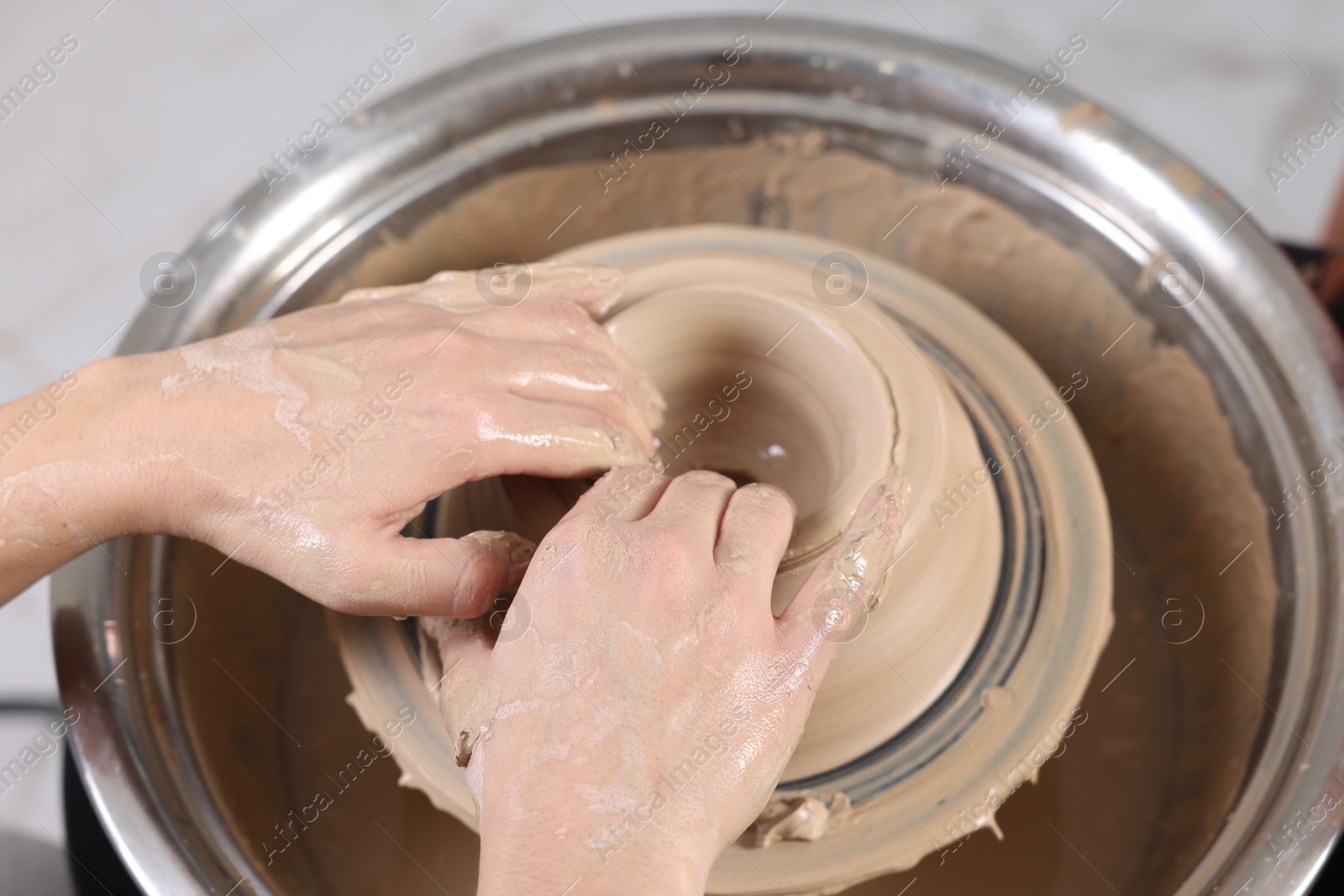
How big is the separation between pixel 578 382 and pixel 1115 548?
0.93 meters

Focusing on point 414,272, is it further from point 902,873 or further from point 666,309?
point 902,873

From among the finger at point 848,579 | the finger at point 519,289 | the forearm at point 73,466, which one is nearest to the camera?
the finger at point 848,579

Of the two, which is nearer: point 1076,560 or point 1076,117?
point 1076,560

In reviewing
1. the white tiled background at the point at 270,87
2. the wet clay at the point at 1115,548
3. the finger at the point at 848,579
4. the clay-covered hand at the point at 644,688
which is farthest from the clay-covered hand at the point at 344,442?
the white tiled background at the point at 270,87

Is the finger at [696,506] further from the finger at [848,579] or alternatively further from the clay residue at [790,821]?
the clay residue at [790,821]

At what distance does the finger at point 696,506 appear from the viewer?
0.91 m

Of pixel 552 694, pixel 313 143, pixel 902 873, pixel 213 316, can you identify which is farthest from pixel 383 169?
pixel 902 873

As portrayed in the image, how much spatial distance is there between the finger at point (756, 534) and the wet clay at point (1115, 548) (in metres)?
0.57

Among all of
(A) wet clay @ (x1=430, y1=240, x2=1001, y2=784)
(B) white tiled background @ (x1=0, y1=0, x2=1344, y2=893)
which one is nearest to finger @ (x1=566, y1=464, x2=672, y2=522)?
(A) wet clay @ (x1=430, y1=240, x2=1001, y2=784)

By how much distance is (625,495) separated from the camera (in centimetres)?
97

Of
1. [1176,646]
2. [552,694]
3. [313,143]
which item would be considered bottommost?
[1176,646]

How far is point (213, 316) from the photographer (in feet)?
4.56

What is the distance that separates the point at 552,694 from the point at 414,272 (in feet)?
3.03

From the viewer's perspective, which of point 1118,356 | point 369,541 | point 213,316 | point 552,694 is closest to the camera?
point 552,694
